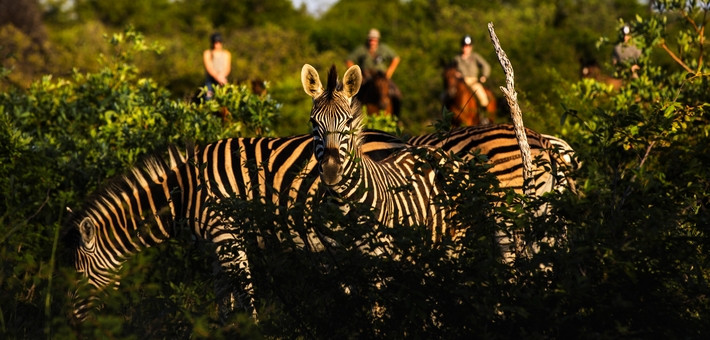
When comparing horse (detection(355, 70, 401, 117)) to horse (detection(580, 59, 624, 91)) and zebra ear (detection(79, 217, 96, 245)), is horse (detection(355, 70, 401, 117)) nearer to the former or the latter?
horse (detection(580, 59, 624, 91))

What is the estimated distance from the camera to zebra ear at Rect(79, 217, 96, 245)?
704 centimetres

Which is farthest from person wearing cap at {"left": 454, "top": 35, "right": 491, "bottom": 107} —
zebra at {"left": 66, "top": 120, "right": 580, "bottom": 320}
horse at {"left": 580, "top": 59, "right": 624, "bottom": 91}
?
zebra at {"left": 66, "top": 120, "right": 580, "bottom": 320}

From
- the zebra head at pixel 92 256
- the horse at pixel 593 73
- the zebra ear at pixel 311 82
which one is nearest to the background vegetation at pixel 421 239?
the zebra head at pixel 92 256

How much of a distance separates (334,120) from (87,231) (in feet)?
6.68

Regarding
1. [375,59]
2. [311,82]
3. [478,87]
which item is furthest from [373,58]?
[311,82]

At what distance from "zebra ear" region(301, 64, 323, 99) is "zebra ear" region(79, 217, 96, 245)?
1811 mm

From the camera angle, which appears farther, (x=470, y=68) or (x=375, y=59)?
(x=375, y=59)

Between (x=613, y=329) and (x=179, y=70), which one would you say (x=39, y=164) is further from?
(x=179, y=70)

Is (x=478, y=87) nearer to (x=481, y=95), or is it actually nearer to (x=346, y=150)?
(x=481, y=95)

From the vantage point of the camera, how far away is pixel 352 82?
21.5 ft

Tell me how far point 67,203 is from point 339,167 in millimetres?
3575

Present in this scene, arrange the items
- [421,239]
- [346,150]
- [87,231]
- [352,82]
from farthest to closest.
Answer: [87,231], [352,82], [346,150], [421,239]

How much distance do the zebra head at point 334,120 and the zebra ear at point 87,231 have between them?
1.78 meters

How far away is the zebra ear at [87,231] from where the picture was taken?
23.1ft
